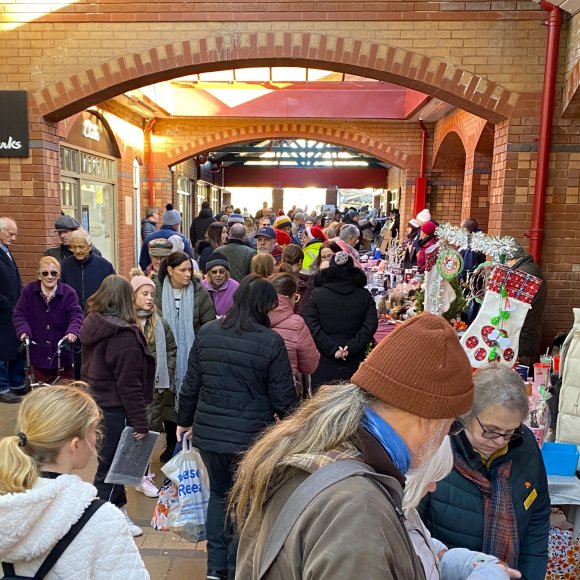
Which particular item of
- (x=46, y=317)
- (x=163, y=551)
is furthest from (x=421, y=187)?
(x=163, y=551)

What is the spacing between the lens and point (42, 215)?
7062mm

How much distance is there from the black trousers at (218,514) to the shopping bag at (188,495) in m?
0.12

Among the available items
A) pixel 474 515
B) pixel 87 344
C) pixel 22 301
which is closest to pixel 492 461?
pixel 474 515

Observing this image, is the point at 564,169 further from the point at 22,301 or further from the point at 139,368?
the point at 22,301

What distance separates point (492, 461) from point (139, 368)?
224 cm

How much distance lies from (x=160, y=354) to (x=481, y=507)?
9.36ft

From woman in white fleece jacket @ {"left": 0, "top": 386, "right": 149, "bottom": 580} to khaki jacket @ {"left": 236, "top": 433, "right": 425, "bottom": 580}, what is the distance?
2.72 feet

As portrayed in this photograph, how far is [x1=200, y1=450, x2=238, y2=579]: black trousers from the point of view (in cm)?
320

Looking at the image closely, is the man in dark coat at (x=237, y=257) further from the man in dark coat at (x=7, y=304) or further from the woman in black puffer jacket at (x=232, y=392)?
the woman in black puffer jacket at (x=232, y=392)

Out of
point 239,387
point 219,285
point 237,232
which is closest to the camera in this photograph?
point 239,387

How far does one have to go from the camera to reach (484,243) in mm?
4781

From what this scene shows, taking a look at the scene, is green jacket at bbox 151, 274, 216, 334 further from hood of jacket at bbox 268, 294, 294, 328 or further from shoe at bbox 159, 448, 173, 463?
shoe at bbox 159, 448, 173, 463

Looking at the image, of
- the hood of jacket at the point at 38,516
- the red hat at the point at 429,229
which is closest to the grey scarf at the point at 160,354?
the hood of jacket at the point at 38,516

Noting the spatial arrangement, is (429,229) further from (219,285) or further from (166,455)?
(166,455)
